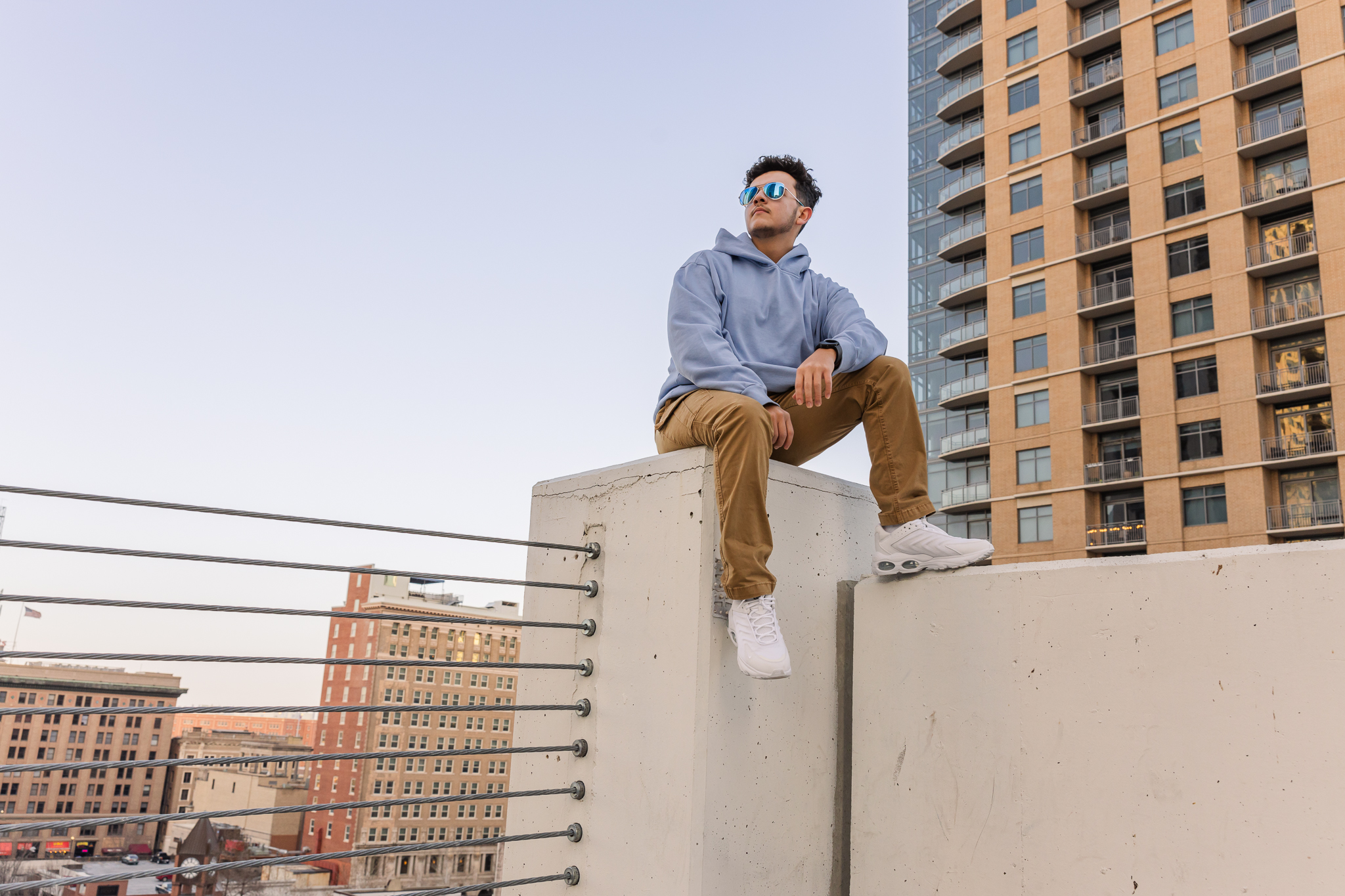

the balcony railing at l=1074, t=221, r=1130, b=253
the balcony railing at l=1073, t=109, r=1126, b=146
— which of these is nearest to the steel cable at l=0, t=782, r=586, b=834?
the balcony railing at l=1074, t=221, r=1130, b=253

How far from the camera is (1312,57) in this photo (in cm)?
2358

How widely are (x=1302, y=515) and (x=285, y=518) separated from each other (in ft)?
87.9

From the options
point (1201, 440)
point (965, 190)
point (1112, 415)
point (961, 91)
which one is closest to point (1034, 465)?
point (1112, 415)

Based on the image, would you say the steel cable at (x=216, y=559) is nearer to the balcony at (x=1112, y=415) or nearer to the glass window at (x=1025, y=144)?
the balcony at (x=1112, y=415)

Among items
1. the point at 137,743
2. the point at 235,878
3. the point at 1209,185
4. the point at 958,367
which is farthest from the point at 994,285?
the point at 137,743

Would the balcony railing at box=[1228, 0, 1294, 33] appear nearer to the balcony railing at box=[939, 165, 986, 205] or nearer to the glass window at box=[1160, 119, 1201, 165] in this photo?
the glass window at box=[1160, 119, 1201, 165]

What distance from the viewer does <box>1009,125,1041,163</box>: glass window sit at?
95.6 ft

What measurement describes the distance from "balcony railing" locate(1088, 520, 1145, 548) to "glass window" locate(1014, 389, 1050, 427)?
12.1 feet

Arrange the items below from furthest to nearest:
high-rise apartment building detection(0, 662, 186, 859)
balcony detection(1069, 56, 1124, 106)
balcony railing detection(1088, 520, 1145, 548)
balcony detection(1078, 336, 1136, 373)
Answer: high-rise apartment building detection(0, 662, 186, 859)
balcony detection(1069, 56, 1124, 106)
balcony detection(1078, 336, 1136, 373)
balcony railing detection(1088, 520, 1145, 548)

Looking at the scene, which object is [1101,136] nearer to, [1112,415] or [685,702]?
[1112,415]

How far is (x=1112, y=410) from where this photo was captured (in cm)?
2655

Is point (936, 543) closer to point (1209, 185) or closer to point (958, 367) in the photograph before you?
point (1209, 185)

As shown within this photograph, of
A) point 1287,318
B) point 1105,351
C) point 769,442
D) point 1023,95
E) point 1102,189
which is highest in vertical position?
point 1023,95

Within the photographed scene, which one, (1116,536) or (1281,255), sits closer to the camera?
(1281,255)
